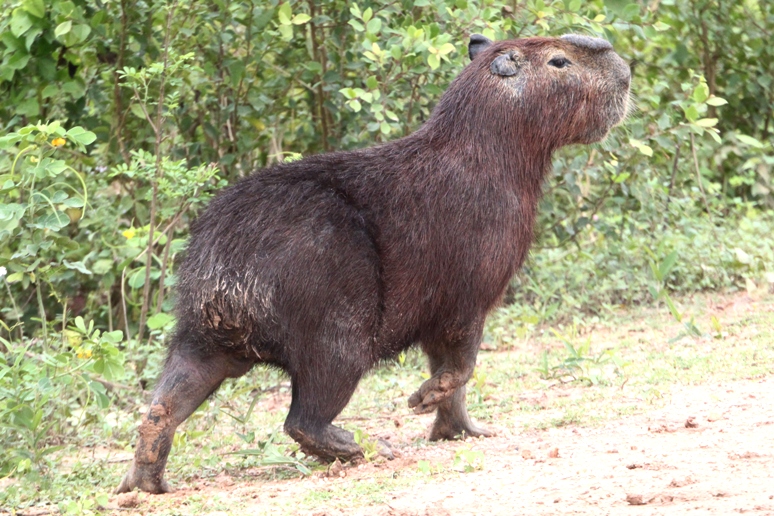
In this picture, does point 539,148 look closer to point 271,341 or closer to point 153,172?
point 271,341

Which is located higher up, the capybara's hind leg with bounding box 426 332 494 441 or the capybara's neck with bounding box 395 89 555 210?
the capybara's neck with bounding box 395 89 555 210

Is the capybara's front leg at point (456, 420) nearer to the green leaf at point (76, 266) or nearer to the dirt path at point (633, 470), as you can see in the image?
the dirt path at point (633, 470)

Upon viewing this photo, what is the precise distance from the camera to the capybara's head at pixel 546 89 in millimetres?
4488

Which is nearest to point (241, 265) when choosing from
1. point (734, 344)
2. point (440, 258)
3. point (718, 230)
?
point (440, 258)

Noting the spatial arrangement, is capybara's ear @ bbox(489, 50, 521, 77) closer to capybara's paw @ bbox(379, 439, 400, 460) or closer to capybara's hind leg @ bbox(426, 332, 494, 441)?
capybara's hind leg @ bbox(426, 332, 494, 441)

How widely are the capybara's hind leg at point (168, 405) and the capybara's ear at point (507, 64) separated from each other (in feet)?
5.47

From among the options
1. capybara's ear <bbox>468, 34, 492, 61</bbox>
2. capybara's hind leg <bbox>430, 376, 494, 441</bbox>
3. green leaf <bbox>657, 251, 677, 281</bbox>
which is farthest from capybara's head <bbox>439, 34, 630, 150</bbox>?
green leaf <bbox>657, 251, 677, 281</bbox>

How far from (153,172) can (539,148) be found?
6.45ft

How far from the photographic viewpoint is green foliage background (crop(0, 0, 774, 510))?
557 centimetres

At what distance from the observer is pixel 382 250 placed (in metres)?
4.22

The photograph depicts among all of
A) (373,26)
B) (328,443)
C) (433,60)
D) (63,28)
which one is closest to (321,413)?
(328,443)

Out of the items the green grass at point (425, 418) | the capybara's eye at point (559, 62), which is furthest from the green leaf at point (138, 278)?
the capybara's eye at point (559, 62)

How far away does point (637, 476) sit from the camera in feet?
11.2

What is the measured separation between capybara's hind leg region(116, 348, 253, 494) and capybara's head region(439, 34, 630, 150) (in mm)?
1527
